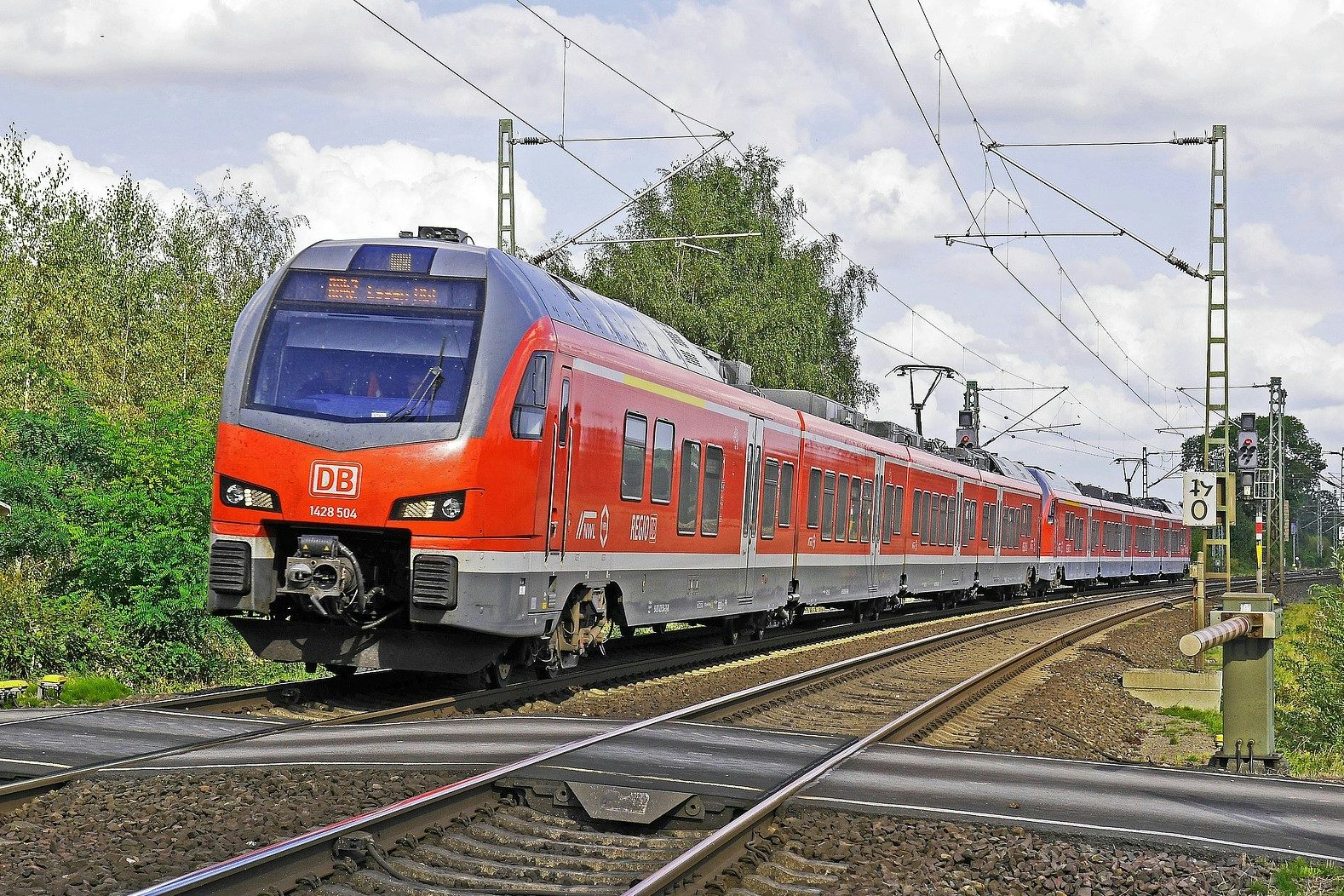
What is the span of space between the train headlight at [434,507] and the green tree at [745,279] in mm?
29817

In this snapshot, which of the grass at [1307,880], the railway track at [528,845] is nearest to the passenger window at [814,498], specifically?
the railway track at [528,845]

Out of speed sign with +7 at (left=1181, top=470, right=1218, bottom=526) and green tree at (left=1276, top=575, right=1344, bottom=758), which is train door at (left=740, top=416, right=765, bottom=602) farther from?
green tree at (left=1276, top=575, right=1344, bottom=758)

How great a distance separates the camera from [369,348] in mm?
11594

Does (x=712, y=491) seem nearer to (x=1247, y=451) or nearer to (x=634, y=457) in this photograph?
(x=634, y=457)

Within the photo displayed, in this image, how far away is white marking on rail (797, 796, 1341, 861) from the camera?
7.10 meters

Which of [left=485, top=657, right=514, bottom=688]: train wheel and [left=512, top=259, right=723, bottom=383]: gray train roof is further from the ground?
[left=512, top=259, right=723, bottom=383]: gray train roof

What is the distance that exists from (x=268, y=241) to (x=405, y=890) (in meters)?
56.6

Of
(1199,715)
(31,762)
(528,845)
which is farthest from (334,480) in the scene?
(1199,715)

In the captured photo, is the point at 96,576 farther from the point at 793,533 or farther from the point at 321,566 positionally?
the point at 321,566

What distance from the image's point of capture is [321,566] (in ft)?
36.6

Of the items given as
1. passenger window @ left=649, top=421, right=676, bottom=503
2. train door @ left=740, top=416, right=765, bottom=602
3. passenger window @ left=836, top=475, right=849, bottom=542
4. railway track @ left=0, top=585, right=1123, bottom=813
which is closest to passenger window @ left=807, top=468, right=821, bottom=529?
passenger window @ left=836, top=475, right=849, bottom=542

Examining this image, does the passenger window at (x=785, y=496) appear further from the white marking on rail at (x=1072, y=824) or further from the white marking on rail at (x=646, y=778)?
the white marking on rail at (x=1072, y=824)

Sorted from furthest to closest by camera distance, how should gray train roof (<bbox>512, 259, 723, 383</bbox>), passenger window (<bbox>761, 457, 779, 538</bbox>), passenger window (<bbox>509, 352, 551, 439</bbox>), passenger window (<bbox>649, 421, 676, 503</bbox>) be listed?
passenger window (<bbox>761, 457, 779, 538</bbox>) → passenger window (<bbox>649, 421, 676, 503</bbox>) → gray train roof (<bbox>512, 259, 723, 383</bbox>) → passenger window (<bbox>509, 352, 551, 439</bbox>)

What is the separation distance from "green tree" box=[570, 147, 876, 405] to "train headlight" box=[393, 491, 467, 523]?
29817 mm
